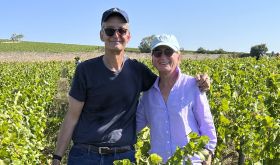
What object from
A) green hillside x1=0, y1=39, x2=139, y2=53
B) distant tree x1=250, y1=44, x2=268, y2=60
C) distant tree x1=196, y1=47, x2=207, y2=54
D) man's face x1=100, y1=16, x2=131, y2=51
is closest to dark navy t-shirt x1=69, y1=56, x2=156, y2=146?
man's face x1=100, y1=16, x2=131, y2=51

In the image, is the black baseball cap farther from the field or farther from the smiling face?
the field

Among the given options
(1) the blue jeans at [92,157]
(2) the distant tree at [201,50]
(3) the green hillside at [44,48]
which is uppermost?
(1) the blue jeans at [92,157]

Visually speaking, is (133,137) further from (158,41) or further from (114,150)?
(158,41)

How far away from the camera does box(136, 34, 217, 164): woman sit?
304 centimetres

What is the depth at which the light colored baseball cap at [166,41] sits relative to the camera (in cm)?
303

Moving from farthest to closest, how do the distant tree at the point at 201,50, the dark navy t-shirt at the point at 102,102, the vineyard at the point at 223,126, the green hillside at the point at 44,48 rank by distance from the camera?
the distant tree at the point at 201,50 < the green hillside at the point at 44,48 < the vineyard at the point at 223,126 < the dark navy t-shirt at the point at 102,102

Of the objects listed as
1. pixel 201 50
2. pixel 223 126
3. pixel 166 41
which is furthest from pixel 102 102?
pixel 201 50

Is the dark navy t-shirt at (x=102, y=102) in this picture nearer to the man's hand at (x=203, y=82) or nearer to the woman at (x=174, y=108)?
the woman at (x=174, y=108)

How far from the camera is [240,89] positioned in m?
8.77

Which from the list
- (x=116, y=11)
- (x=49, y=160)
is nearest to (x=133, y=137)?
(x=116, y=11)

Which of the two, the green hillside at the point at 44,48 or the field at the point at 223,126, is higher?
the field at the point at 223,126

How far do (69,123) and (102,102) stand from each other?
1.02 ft

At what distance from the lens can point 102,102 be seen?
316cm

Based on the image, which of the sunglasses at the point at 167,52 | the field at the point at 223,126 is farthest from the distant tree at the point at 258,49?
the sunglasses at the point at 167,52
